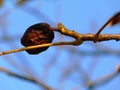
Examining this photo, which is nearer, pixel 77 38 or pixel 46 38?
pixel 77 38

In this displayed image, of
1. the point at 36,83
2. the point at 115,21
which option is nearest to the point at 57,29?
the point at 115,21

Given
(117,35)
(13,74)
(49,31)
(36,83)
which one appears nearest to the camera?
(117,35)

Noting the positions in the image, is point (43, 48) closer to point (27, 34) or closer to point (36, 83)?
point (27, 34)

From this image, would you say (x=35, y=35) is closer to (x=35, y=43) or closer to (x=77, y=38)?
(x=35, y=43)

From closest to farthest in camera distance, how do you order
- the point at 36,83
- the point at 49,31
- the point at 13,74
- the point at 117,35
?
1. the point at 117,35
2. the point at 49,31
3. the point at 13,74
4. the point at 36,83

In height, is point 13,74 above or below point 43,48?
above

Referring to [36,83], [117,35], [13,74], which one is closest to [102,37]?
[117,35]
